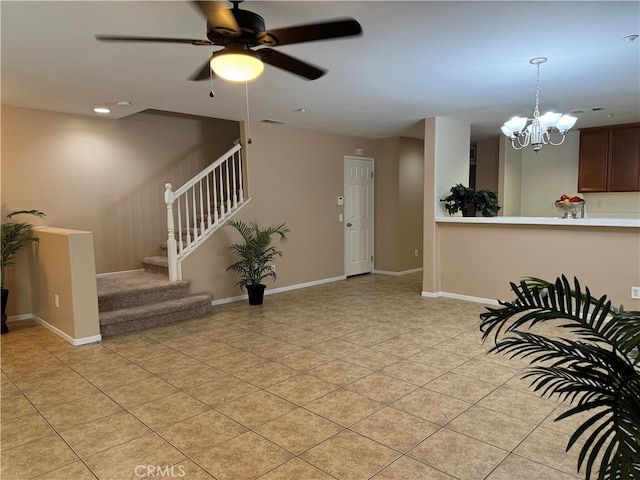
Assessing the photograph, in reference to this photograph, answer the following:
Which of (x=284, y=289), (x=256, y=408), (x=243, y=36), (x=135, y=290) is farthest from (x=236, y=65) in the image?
(x=284, y=289)

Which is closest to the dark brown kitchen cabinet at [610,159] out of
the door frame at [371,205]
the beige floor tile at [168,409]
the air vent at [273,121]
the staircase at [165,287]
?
the door frame at [371,205]

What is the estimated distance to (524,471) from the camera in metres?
2.02

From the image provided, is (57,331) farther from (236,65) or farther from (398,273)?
(398,273)

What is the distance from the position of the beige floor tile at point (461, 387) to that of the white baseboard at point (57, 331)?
317 centimetres

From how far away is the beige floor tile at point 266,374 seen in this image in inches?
Answer: 121

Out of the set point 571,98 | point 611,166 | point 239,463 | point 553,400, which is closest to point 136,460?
point 239,463

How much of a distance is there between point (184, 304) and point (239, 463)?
9.70 ft

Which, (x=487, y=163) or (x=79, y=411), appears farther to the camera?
(x=487, y=163)

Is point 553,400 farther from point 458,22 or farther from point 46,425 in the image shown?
point 46,425

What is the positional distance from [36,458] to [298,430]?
4.57 feet

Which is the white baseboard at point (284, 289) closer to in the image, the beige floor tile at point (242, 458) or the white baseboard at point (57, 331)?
the white baseboard at point (57, 331)

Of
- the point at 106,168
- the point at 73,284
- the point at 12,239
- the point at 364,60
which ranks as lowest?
the point at 73,284

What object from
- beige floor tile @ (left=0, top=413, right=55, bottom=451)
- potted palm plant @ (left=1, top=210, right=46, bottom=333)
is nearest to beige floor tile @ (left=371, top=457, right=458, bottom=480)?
beige floor tile @ (left=0, top=413, right=55, bottom=451)

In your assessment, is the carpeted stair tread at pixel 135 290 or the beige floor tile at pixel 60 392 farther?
the carpeted stair tread at pixel 135 290
